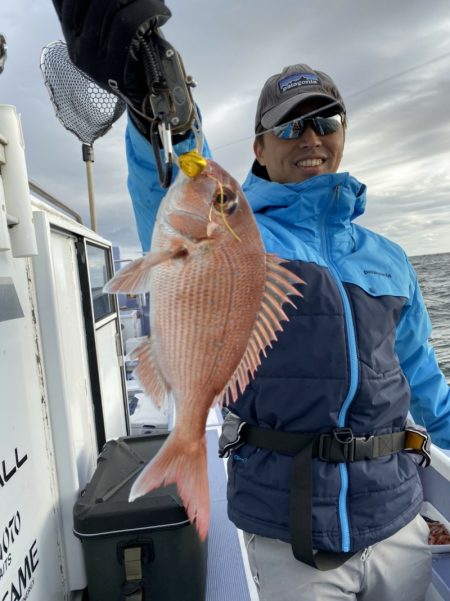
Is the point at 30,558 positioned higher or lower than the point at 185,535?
higher

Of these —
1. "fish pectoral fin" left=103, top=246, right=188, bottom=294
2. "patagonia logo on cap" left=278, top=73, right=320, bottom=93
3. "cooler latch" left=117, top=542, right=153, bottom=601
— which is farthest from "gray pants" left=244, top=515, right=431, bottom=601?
"patagonia logo on cap" left=278, top=73, right=320, bottom=93

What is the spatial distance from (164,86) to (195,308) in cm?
57

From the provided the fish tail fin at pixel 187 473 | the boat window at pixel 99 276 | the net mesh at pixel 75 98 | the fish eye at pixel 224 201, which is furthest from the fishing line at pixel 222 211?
the boat window at pixel 99 276

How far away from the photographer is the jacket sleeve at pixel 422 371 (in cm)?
194

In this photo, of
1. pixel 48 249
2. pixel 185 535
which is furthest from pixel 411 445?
pixel 48 249

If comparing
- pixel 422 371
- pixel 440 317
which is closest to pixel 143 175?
pixel 422 371

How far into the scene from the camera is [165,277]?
44.6 inches

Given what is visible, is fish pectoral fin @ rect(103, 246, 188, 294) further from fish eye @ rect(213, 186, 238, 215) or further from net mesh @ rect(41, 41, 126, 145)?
net mesh @ rect(41, 41, 126, 145)

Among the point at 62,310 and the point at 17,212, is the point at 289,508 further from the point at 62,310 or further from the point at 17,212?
the point at 62,310

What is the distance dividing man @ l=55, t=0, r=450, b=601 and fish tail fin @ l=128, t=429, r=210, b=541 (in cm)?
52

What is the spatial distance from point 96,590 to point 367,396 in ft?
5.42

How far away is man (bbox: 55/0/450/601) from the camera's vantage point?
157 cm

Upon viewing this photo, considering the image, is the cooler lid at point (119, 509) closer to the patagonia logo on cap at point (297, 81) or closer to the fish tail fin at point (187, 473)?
the fish tail fin at point (187, 473)

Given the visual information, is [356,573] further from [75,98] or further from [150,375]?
[75,98]
